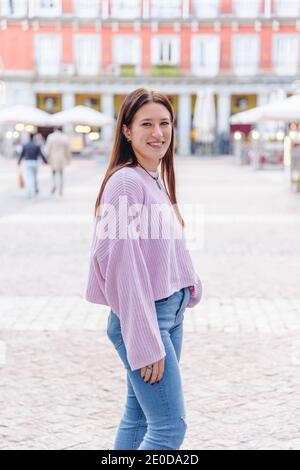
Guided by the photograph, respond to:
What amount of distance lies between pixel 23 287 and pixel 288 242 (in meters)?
4.39

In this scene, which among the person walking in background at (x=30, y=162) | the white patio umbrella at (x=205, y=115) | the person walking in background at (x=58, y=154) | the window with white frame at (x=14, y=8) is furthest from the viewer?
the window with white frame at (x=14, y=8)

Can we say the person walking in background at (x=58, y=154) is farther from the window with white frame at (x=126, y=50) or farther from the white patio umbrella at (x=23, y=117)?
the window with white frame at (x=126, y=50)

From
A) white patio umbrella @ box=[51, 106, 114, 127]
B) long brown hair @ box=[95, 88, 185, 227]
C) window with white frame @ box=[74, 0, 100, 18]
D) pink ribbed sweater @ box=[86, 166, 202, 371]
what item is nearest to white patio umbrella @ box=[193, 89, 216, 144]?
white patio umbrella @ box=[51, 106, 114, 127]

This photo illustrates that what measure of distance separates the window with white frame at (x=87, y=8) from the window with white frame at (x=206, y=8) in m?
5.77

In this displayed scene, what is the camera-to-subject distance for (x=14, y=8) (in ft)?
145

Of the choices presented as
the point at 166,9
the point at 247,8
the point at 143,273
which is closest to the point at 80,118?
the point at 166,9

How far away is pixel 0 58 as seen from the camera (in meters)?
A: 45.1

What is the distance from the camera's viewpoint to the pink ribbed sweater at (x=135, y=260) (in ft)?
8.38

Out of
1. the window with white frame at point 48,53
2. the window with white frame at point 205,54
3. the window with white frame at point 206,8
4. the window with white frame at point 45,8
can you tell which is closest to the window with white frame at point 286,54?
the window with white frame at point 205,54

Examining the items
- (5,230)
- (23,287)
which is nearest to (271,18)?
(5,230)

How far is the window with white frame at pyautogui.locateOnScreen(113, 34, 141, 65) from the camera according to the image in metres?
45.2

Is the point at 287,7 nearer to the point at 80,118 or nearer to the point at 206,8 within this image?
the point at 206,8

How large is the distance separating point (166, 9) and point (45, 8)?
7.12 m
